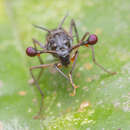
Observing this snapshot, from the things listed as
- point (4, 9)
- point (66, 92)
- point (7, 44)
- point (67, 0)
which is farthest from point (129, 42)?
point (4, 9)

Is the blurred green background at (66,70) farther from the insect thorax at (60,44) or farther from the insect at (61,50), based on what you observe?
the insect thorax at (60,44)

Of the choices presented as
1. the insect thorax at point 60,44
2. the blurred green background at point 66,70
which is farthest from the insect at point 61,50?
the blurred green background at point 66,70

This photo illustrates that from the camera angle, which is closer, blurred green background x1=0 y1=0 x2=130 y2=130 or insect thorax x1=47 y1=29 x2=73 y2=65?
blurred green background x1=0 y1=0 x2=130 y2=130

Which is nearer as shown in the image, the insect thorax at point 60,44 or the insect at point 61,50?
the insect at point 61,50

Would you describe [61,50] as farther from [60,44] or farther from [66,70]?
[66,70]

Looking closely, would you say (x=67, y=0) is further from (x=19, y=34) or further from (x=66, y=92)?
(x=66, y=92)

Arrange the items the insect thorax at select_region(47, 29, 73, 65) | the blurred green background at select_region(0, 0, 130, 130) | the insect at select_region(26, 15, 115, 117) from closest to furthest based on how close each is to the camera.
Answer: the blurred green background at select_region(0, 0, 130, 130), the insect at select_region(26, 15, 115, 117), the insect thorax at select_region(47, 29, 73, 65)

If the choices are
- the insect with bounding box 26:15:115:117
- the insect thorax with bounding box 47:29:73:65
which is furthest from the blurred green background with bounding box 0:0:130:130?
the insect thorax with bounding box 47:29:73:65

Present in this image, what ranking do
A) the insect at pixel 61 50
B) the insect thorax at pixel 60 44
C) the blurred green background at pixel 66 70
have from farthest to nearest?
the insect thorax at pixel 60 44 < the insect at pixel 61 50 < the blurred green background at pixel 66 70

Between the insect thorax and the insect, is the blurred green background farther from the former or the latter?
the insect thorax
